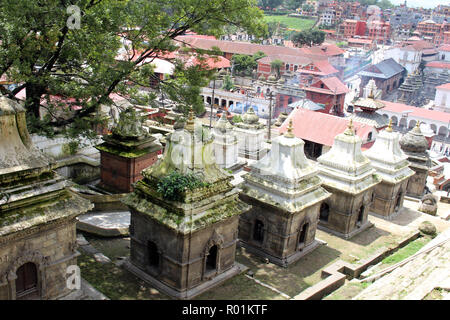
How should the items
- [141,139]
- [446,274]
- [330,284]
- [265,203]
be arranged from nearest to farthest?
[446,274], [330,284], [265,203], [141,139]

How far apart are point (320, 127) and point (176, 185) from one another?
26787 millimetres

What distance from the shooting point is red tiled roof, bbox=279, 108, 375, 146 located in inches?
1499

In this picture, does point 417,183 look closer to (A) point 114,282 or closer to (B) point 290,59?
(A) point 114,282

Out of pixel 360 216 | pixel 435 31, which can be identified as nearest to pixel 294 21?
pixel 435 31

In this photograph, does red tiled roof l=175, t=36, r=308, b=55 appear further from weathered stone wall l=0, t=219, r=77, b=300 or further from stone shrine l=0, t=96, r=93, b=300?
weathered stone wall l=0, t=219, r=77, b=300

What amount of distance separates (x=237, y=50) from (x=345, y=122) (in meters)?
62.1

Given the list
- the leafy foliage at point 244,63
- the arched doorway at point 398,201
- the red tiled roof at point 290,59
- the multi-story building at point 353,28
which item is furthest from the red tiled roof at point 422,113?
the multi-story building at point 353,28

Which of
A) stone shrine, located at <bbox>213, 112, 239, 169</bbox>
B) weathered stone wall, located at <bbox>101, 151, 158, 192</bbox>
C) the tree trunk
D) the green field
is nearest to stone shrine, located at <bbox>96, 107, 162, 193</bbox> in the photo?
weathered stone wall, located at <bbox>101, 151, 158, 192</bbox>

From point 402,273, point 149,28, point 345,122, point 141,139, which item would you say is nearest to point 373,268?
point 402,273

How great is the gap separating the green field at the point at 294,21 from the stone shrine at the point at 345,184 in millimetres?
137065

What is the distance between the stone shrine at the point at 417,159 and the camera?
28828 millimetres

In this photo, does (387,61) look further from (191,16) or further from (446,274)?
(446,274)

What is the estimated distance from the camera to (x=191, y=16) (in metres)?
20.2

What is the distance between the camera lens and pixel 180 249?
14.3 meters
